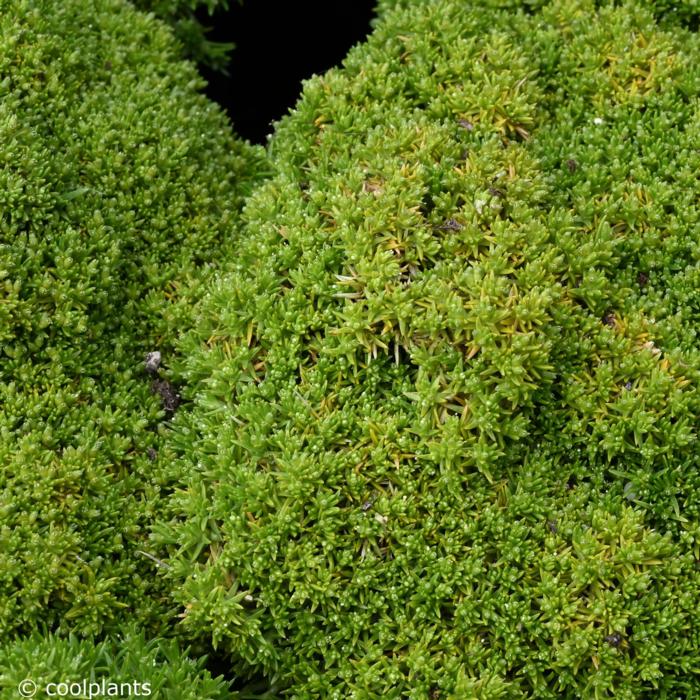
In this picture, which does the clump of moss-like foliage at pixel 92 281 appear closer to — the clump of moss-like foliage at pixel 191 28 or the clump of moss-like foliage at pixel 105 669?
the clump of moss-like foliage at pixel 105 669

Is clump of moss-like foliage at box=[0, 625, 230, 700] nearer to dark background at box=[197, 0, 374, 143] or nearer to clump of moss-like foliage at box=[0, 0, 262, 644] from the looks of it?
clump of moss-like foliage at box=[0, 0, 262, 644]

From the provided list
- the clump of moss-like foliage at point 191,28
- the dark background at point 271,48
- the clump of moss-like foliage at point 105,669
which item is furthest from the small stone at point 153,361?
the dark background at point 271,48

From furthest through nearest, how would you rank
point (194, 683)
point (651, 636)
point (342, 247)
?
point (342, 247)
point (651, 636)
point (194, 683)

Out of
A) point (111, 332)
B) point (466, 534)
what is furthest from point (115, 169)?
point (466, 534)

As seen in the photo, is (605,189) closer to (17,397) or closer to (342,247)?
(342,247)

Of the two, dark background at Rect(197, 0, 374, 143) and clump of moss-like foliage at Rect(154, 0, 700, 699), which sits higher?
dark background at Rect(197, 0, 374, 143)

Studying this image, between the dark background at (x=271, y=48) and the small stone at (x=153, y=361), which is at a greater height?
the dark background at (x=271, y=48)

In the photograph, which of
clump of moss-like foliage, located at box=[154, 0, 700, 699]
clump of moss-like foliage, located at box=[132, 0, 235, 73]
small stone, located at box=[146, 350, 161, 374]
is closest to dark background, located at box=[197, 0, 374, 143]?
clump of moss-like foliage, located at box=[132, 0, 235, 73]
